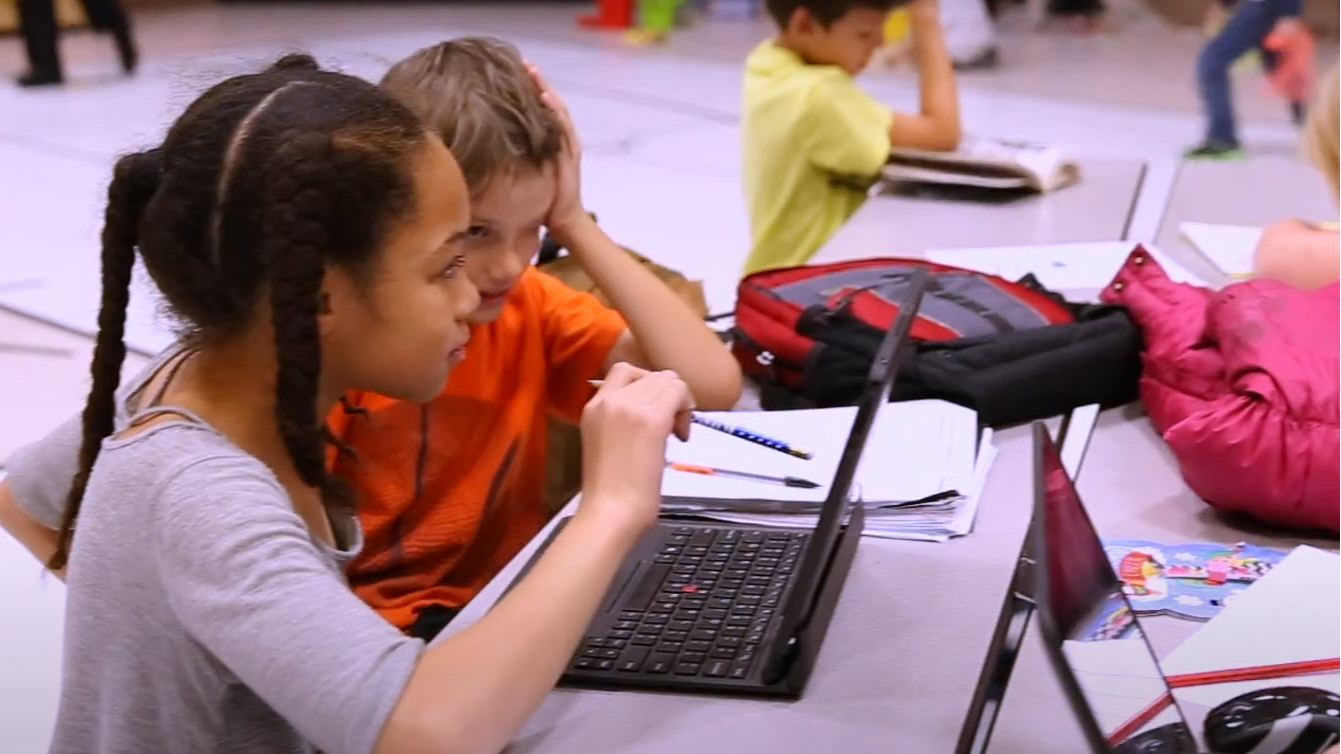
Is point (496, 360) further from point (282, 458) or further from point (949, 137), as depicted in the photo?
point (949, 137)

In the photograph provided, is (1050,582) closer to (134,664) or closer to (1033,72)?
(134,664)

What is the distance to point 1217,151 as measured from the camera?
435 centimetres

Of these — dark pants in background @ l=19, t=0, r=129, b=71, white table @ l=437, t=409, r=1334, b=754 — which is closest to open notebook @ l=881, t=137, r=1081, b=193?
white table @ l=437, t=409, r=1334, b=754

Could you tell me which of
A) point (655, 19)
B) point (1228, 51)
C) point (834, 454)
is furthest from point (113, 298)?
point (655, 19)

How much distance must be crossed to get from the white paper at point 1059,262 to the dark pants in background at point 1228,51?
257cm

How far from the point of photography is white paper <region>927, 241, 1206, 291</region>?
1.95 m

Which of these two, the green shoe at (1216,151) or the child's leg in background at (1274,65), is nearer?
the green shoe at (1216,151)

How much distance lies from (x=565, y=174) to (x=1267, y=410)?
70 centimetres

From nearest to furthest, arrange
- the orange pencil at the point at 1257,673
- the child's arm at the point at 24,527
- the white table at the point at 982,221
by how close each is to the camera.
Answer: the orange pencil at the point at 1257,673 < the child's arm at the point at 24,527 < the white table at the point at 982,221

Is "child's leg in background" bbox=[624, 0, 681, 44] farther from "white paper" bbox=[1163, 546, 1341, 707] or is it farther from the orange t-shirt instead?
"white paper" bbox=[1163, 546, 1341, 707]

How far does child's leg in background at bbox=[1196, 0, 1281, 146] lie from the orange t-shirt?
3.35 m

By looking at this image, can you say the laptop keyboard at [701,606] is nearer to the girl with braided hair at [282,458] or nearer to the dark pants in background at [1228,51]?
the girl with braided hair at [282,458]

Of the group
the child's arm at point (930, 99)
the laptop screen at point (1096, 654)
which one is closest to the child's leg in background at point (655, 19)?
the child's arm at point (930, 99)

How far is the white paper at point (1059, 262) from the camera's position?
1.95 meters
